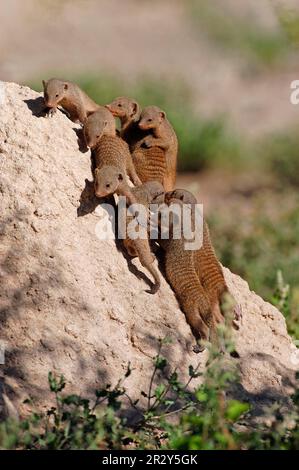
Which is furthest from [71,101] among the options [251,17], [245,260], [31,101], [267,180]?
[251,17]

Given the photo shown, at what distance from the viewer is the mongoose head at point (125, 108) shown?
16.8ft

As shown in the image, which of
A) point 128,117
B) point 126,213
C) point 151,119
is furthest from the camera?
point 128,117

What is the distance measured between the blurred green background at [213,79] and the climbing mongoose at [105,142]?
9.70 feet

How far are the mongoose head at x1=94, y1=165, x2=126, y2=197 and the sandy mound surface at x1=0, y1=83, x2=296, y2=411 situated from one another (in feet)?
0.38

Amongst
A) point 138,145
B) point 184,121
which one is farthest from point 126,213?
point 184,121

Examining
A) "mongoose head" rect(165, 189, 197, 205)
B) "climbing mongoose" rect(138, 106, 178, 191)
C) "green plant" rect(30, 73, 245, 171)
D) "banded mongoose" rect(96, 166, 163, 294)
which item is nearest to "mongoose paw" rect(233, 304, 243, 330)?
"banded mongoose" rect(96, 166, 163, 294)

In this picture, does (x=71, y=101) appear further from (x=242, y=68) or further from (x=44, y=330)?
(x=242, y=68)

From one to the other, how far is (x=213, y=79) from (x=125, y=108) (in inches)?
400

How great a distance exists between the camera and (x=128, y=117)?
5199 millimetres

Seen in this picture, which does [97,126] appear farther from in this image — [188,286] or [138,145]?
[188,286]

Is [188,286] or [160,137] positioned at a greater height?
[160,137]

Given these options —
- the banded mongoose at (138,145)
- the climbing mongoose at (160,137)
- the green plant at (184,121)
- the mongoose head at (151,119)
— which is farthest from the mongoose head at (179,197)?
the green plant at (184,121)

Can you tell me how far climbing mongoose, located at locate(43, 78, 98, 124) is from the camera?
4.32 meters

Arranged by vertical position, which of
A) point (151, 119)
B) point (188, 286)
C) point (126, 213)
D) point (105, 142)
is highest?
point (151, 119)
